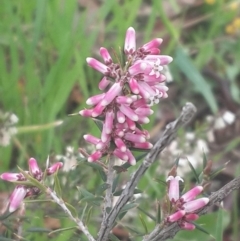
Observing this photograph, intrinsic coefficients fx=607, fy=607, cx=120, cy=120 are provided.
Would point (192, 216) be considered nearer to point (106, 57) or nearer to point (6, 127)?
point (106, 57)

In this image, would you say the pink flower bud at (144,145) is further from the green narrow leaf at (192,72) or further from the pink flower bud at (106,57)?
the green narrow leaf at (192,72)

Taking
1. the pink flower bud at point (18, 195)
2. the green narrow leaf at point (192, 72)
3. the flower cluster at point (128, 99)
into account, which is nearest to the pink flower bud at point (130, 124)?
the flower cluster at point (128, 99)

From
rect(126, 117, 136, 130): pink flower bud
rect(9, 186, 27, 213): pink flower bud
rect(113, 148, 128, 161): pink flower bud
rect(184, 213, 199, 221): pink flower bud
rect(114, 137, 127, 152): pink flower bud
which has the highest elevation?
rect(126, 117, 136, 130): pink flower bud

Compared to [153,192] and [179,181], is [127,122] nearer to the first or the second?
[179,181]

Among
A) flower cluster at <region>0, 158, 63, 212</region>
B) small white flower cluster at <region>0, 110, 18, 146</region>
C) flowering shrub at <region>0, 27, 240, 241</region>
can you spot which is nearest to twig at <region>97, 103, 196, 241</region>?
flowering shrub at <region>0, 27, 240, 241</region>

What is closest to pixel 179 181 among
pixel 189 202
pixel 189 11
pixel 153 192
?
pixel 189 202

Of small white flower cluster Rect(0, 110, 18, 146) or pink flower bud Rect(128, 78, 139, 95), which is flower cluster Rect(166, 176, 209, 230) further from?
small white flower cluster Rect(0, 110, 18, 146)

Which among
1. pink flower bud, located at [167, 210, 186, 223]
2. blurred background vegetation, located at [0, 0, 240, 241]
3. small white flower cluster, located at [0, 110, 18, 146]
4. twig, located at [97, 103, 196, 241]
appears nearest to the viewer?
twig, located at [97, 103, 196, 241]
